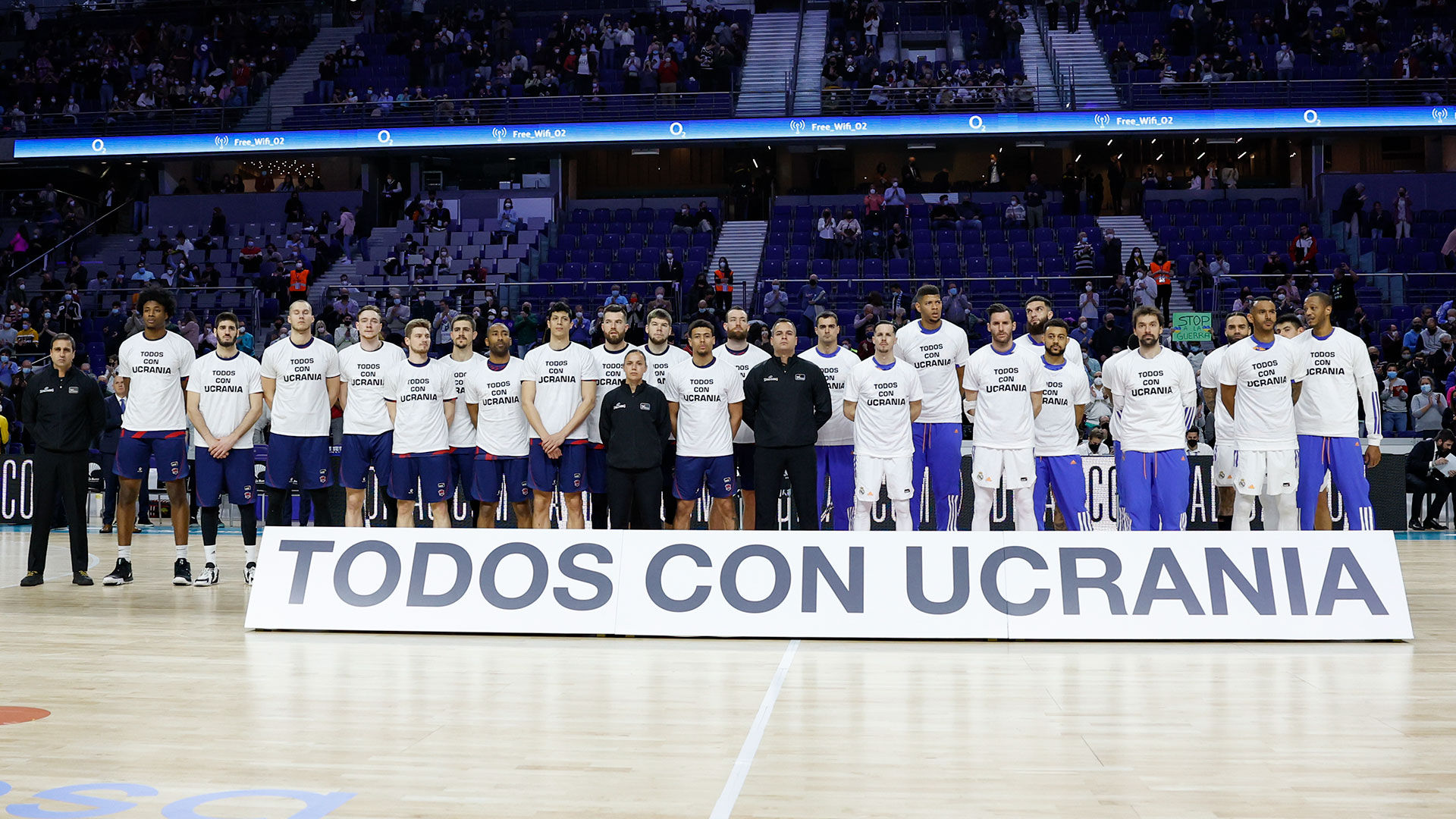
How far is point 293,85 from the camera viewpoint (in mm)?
33625

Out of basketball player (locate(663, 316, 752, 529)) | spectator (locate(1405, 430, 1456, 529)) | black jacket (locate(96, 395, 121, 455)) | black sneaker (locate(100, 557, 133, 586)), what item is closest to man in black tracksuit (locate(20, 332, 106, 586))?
black sneaker (locate(100, 557, 133, 586))

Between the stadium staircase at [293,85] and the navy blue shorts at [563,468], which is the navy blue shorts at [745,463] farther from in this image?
the stadium staircase at [293,85]

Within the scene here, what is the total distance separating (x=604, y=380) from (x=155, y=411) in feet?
12.4

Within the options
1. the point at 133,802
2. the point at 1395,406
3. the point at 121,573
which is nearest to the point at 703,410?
the point at 121,573

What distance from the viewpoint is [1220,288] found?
22.9 metres

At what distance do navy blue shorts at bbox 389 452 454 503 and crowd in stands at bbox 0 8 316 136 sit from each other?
25.1 metres

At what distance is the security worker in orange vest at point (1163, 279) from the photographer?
22219 mm

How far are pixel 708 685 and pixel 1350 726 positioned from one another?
3083 mm

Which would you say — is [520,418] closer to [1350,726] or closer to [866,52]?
[1350,726]

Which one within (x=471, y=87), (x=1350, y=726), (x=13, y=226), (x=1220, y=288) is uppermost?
(x=471, y=87)

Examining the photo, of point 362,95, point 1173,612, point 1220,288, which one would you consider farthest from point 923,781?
point 362,95

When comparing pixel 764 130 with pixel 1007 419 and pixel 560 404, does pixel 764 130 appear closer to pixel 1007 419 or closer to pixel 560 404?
pixel 560 404

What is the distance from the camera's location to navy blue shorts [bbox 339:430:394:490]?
10.2m

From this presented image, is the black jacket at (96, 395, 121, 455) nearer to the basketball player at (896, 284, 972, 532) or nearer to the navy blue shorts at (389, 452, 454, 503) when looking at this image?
the navy blue shorts at (389, 452, 454, 503)
